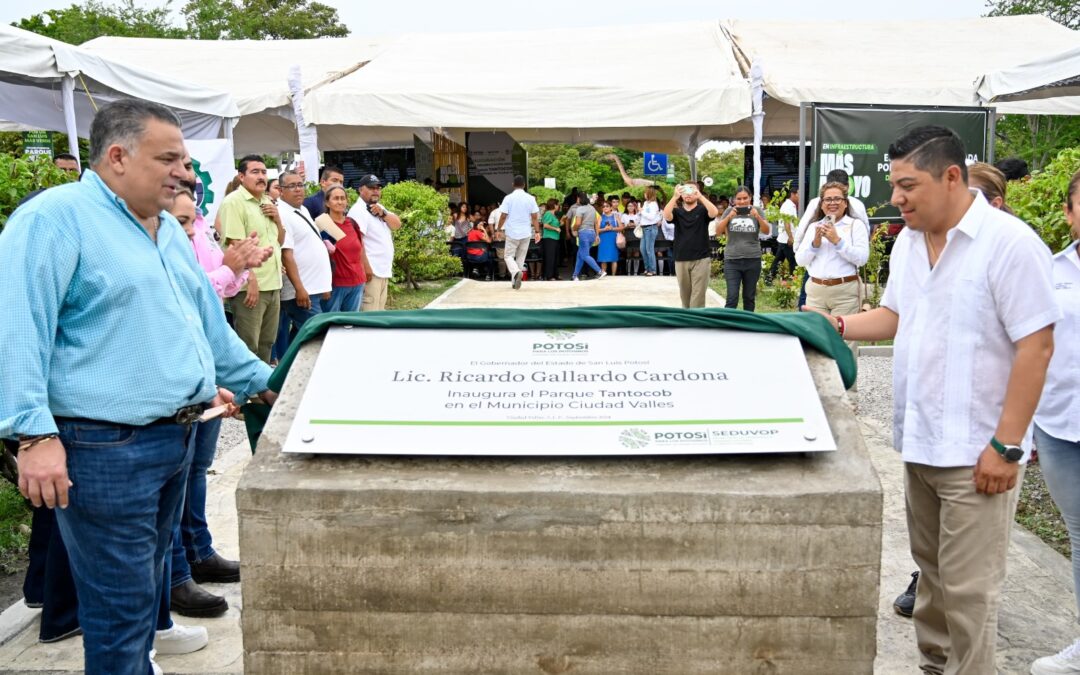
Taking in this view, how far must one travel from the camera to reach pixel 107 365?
8.50 ft

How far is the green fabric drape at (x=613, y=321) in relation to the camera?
2.91m

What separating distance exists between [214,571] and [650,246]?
48.2 ft

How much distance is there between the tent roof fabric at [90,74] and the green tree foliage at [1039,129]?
1772cm

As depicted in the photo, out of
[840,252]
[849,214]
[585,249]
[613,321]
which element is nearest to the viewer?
[613,321]

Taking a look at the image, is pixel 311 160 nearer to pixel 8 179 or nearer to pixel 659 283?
pixel 659 283

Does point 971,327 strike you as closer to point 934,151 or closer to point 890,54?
point 934,151

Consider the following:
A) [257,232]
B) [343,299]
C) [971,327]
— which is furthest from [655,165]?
[971,327]

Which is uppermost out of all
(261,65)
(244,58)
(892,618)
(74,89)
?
(244,58)

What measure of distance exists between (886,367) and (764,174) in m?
12.4

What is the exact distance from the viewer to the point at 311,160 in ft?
47.2

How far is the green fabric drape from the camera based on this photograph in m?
2.91

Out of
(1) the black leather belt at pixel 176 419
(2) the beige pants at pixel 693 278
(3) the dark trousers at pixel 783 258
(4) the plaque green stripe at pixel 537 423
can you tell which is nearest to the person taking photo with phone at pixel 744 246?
(2) the beige pants at pixel 693 278

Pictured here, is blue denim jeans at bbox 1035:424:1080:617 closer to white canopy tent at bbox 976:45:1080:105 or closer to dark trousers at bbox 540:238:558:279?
white canopy tent at bbox 976:45:1080:105

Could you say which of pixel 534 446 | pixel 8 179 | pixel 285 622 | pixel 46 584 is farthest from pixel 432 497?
pixel 8 179
